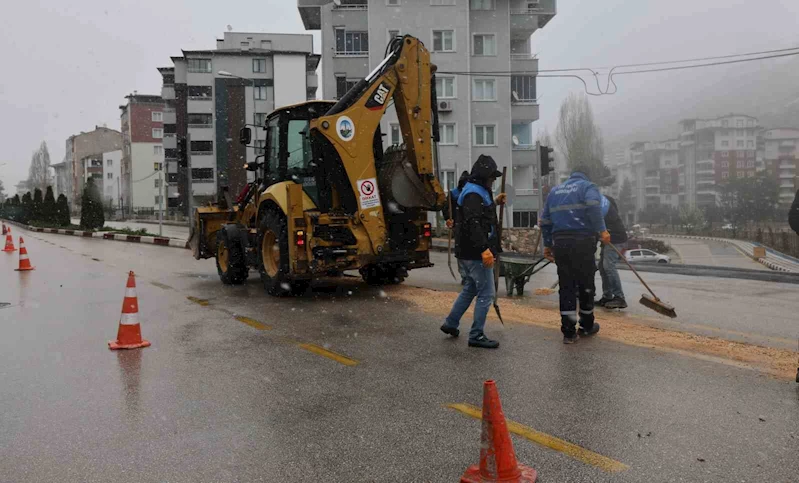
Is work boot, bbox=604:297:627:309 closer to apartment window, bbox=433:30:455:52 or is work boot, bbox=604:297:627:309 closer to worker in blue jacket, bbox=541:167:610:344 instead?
worker in blue jacket, bbox=541:167:610:344

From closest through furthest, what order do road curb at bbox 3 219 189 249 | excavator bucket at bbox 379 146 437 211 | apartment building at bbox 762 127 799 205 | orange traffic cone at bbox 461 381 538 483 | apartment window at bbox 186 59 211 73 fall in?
orange traffic cone at bbox 461 381 538 483 < excavator bucket at bbox 379 146 437 211 < road curb at bbox 3 219 189 249 < apartment window at bbox 186 59 211 73 < apartment building at bbox 762 127 799 205

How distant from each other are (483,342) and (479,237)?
103 centimetres

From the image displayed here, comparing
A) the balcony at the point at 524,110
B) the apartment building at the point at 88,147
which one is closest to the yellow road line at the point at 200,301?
the balcony at the point at 524,110

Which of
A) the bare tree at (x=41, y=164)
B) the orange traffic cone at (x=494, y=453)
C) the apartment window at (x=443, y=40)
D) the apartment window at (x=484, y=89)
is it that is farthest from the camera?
the bare tree at (x=41, y=164)

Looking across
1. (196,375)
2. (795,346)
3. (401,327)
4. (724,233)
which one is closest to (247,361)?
(196,375)

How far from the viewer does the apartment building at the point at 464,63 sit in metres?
36.5

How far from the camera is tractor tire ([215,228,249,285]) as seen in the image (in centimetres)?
1153

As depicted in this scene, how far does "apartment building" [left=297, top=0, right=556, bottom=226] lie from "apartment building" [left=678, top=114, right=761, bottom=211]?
147 ft

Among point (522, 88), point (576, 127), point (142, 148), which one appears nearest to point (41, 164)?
point (142, 148)

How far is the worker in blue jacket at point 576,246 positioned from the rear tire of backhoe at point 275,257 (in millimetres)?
4232

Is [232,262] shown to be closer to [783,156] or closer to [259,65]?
[259,65]

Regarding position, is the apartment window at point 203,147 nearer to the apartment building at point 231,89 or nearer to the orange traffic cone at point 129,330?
the apartment building at point 231,89

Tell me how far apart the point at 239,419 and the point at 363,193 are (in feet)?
17.1

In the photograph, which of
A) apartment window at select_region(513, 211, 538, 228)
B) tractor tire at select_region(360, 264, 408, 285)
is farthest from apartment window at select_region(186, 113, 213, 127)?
tractor tire at select_region(360, 264, 408, 285)
